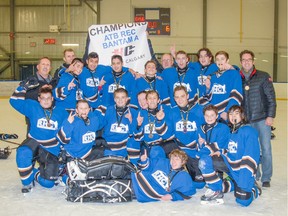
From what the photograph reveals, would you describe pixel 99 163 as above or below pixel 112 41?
below

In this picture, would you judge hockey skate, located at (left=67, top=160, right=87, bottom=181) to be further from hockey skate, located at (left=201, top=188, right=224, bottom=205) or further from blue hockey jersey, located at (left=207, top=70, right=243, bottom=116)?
blue hockey jersey, located at (left=207, top=70, right=243, bottom=116)

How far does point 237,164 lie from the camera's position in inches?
142

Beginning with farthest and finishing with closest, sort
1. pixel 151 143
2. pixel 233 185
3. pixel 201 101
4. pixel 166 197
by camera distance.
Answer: pixel 201 101
pixel 151 143
pixel 233 185
pixel 166 197

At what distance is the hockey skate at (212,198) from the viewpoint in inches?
139

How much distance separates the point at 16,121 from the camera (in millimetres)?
9039

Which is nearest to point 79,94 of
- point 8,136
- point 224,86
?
point 224,86

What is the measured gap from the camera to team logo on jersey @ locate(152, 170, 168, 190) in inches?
142

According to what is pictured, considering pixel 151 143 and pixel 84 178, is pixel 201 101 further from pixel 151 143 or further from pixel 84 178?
pixel 84 178

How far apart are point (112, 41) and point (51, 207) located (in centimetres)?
328

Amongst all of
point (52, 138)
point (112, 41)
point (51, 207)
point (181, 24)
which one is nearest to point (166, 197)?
point (51, 207)

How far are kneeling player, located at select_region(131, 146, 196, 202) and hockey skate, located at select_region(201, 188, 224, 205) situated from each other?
5.6 inches

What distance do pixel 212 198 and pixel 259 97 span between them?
116 cm

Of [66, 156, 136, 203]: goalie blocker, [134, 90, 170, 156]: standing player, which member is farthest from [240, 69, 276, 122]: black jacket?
[66, 156, 136, 203]: goalie blocker

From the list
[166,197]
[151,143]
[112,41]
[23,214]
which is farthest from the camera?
[112,41]
